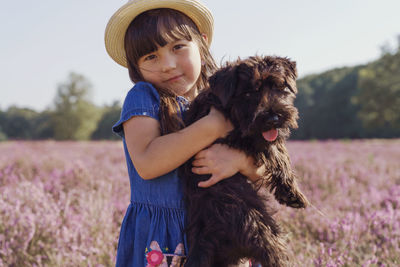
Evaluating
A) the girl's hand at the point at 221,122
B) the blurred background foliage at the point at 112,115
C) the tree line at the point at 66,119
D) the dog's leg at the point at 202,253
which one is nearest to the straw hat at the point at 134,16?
the girl's hand at the point at 221,122

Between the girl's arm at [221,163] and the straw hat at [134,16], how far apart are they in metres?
0.99

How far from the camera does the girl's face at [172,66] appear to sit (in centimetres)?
203

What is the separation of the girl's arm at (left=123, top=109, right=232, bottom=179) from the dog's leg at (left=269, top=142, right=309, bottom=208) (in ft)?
1.12

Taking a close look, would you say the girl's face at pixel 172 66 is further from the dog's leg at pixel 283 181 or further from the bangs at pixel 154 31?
the dog's leg at pixel 283 181

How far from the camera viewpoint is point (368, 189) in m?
5.15

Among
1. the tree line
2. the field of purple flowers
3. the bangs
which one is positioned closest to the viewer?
the bangs

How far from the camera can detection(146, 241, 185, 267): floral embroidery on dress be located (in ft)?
5.72

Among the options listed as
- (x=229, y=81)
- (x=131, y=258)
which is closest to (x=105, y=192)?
(x=131, y=258)

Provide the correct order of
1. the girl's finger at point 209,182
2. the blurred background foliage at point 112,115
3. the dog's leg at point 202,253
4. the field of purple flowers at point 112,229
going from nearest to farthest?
the dog's leg at point 202,253
the girl's finger at point 209,182
the field of purple flowers at point 112,229
the blurred background foliage at point 112,115

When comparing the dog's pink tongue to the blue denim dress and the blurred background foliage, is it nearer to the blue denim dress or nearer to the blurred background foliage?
the blue denim dress

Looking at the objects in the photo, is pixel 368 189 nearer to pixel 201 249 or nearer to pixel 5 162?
pixel 201 249

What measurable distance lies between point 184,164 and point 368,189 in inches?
171

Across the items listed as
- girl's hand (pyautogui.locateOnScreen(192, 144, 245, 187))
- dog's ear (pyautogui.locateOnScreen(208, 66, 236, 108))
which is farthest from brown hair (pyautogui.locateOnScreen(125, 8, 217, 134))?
dog's ear (pyautogui.locateOnScreen(208, 66, 236, 108))

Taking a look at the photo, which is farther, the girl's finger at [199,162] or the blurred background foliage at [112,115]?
the blurred background foliage at [112,115]
